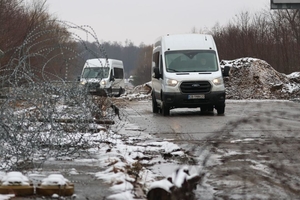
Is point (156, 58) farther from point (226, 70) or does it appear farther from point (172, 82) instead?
point (226, 70)

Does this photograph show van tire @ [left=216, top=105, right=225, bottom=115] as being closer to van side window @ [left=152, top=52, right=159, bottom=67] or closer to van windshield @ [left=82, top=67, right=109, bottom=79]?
van side window @ [left=152, top=52, right=159, bottom=67]

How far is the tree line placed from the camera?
1042cm

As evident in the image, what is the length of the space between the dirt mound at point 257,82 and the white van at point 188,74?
64.6 feet

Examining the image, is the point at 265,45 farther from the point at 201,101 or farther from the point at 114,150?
the point at 114,150

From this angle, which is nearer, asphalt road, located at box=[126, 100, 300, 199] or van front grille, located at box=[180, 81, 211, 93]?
asphalt road, located at box=[126, 100, 300, 199]

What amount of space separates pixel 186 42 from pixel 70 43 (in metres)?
8.79

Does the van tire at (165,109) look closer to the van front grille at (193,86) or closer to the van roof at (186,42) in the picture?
the van front grille at (193,86)

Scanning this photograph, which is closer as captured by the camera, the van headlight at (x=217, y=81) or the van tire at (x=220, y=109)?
the van headlight at (x=217, y=81)

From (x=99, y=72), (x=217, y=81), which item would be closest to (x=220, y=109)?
(x=217, y=81)

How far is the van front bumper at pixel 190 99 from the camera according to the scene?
20.0 m

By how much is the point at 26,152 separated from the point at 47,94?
1.61 metres

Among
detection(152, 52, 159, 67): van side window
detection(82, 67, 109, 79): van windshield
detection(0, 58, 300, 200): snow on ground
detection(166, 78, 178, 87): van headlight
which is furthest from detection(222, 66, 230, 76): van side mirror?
detection(82, 67, 109, 79): van windshield

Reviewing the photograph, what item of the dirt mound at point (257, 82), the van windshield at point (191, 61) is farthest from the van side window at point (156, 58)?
the dirt mound at point (257, 82)

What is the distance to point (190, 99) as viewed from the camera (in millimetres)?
20031
